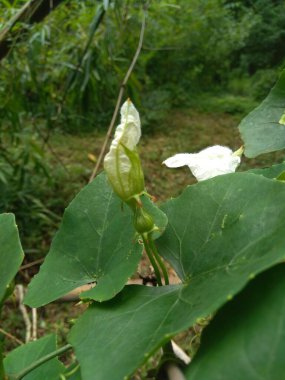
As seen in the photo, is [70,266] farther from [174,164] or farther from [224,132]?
[224,132]

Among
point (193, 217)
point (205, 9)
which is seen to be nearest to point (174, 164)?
point (193, 217)

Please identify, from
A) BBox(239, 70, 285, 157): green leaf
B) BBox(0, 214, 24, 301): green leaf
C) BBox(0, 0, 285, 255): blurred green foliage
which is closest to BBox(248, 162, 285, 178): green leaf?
BBox(239, 70, 285, 157): green leaf

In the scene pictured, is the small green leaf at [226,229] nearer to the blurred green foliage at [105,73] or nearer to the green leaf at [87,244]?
the green leaf at [87,244]

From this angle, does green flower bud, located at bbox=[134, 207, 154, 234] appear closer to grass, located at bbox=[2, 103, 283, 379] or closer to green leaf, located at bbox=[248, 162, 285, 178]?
green leaf, located at bbox=[248, 162, 285, 178]

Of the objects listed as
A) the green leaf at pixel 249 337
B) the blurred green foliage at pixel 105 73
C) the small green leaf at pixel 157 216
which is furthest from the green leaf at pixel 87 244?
the blurred green foliage at pixel 105 73

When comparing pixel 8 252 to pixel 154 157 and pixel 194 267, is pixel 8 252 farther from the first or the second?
pixel 154 157
